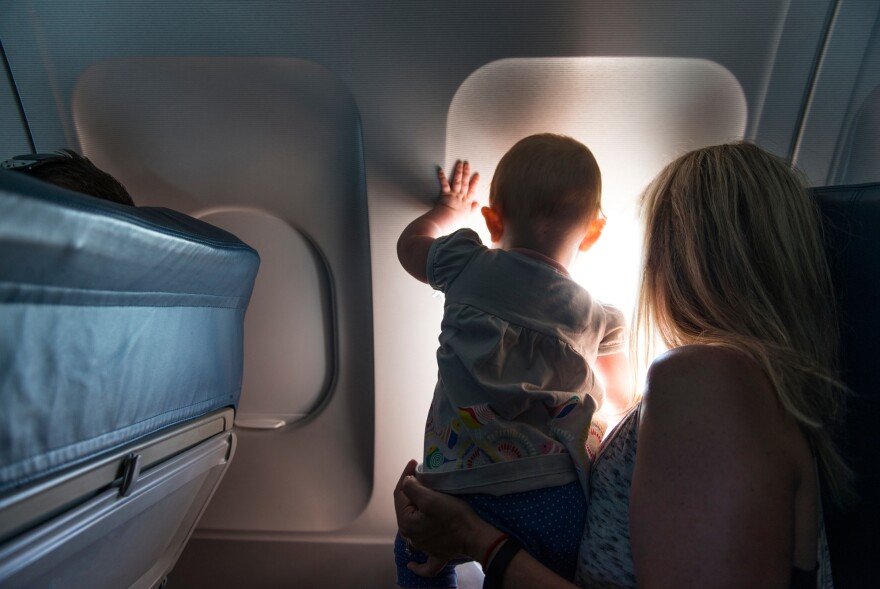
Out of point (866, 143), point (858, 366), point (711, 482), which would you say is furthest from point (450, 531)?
point (866, 143)

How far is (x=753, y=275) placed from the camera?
35.0 inches

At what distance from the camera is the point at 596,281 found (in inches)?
61.7

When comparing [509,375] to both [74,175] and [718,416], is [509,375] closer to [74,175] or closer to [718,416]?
[718,416]

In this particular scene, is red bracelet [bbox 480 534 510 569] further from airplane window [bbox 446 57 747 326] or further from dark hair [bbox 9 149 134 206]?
dark hair [bbox 9 149 134 206]

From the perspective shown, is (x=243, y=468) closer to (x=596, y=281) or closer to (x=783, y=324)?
(x=596, y=281)

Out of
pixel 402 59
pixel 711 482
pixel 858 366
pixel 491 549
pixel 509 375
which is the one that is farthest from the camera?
pixel 402 59

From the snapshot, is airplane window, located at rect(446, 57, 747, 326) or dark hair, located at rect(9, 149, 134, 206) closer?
dark hair, located at rect(9, 149, 134, 206)

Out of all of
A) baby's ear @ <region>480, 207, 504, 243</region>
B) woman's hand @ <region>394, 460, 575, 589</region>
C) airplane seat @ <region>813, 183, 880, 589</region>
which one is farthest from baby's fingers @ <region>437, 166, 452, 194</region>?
airplane seat @ <region>813, 183, 880, 589</region>

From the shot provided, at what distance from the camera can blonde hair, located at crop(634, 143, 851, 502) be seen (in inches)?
32.4

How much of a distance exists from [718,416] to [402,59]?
119 cm

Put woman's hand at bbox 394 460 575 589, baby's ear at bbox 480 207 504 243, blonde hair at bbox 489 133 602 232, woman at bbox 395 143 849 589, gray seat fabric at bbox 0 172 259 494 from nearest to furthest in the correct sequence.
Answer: gray seat fabric at bbox 0 172 259 494 → woman at bbox 395 143 849 589 → woman's hand at bbox 394 460 575 589 → blonde hair at bbox 489 133 602 232 → baby's ear at bbox 480 207 504 243

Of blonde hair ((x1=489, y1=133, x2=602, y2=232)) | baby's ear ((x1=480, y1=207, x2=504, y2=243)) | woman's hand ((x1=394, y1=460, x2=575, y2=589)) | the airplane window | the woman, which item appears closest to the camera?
the woman

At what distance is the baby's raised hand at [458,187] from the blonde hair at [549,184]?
24 centimetres

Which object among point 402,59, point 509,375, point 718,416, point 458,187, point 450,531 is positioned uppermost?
point 402,59
